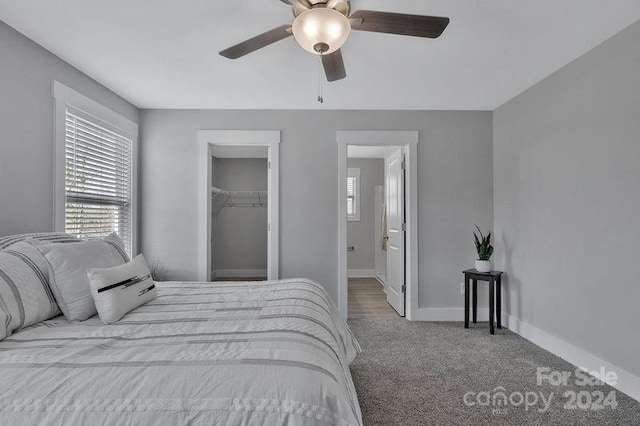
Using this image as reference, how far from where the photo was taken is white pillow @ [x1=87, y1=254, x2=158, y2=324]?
1.70m

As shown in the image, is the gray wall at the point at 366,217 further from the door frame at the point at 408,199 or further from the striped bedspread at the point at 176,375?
the striped bedspread at the point at 176,375

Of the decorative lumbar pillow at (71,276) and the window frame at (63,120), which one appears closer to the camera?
the decorative lumbar pillow at (71,276)

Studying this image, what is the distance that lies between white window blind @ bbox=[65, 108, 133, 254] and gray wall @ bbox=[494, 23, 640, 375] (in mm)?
4151

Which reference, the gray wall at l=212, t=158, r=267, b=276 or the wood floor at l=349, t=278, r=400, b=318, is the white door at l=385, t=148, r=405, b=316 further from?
the gray wall at l=212, t=158, r=267, b=276

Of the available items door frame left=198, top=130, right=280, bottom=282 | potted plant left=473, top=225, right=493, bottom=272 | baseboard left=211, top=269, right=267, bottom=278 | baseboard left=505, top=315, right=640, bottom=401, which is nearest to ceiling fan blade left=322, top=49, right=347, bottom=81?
door frame left=198, top=130, right=280, bottom=282

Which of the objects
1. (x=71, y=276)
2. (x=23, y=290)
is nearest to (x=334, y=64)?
(x=71, y=276)

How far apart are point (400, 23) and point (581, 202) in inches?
83.9

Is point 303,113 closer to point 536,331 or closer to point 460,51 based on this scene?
point 460,51

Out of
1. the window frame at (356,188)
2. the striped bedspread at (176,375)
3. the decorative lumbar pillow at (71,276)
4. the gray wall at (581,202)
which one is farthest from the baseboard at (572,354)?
the window frame at (356,188)

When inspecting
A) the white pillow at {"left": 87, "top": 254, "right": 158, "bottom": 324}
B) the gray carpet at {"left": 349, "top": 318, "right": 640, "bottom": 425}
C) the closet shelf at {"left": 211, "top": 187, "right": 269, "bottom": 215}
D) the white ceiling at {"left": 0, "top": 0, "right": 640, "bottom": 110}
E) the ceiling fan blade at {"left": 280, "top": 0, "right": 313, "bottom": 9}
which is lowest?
the gray carpet at {"left": 349, "top": 318, "right": 640, "bottom": 425}

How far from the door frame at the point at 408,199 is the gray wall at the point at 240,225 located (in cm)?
312

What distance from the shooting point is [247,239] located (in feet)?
Answer: 22.4

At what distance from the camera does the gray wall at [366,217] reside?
23.2 feet

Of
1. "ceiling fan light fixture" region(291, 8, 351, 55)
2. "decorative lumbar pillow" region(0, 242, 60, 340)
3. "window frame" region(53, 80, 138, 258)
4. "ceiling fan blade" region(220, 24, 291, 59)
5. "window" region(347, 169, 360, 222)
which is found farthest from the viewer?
"window" region(347, 169, 360, 222)
